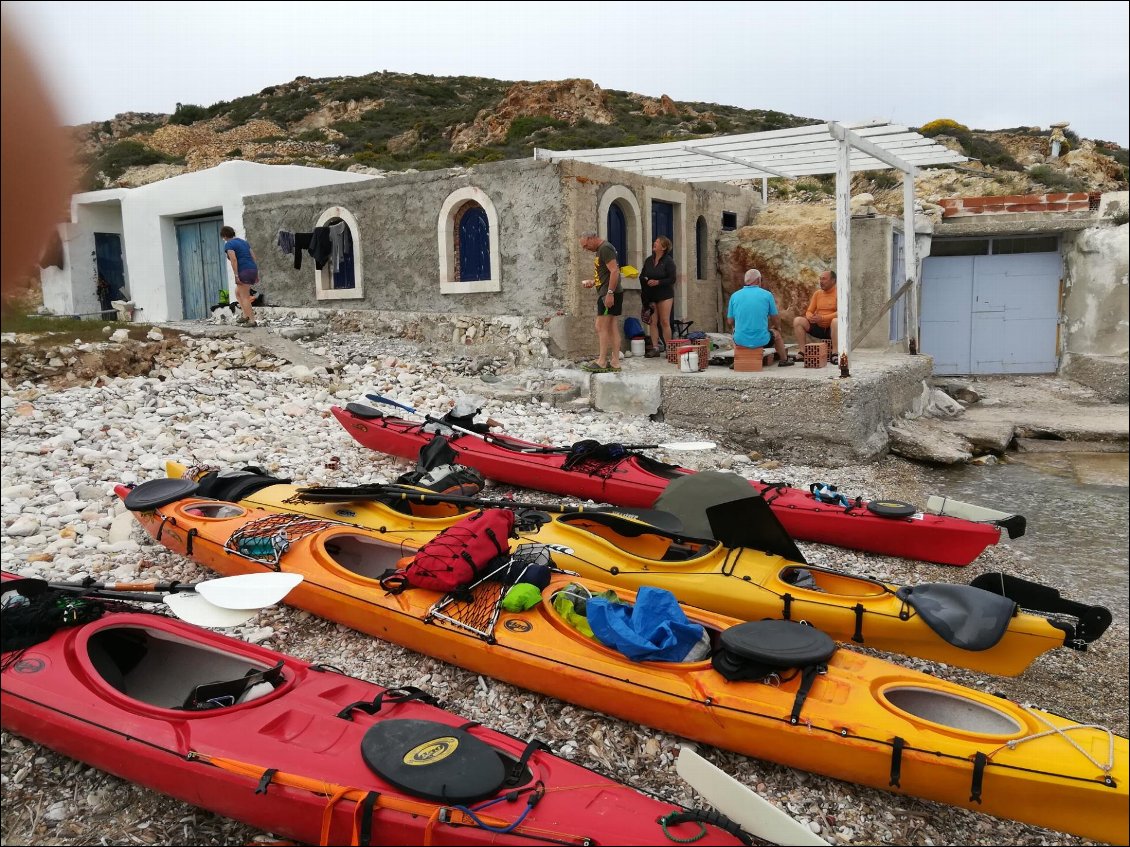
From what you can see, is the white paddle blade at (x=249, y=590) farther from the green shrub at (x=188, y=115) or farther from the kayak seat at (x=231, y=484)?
the green shrub at (x=188, y=115)

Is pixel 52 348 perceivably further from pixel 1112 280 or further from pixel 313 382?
pixel 1112 280

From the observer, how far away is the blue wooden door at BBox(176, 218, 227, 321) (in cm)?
1358

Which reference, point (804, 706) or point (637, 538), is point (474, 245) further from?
point (804, 706)

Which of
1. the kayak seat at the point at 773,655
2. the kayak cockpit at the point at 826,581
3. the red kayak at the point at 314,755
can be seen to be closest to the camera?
the red kayak at the point at 314,755

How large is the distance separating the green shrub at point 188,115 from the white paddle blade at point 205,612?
1559 inches

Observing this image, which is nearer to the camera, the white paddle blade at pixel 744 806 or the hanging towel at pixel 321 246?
the white paddle blade at pixel 744 806

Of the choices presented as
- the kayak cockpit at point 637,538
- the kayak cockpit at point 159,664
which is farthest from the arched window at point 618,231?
the kayak cockpit at point 159,664

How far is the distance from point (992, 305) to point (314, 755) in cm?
1383

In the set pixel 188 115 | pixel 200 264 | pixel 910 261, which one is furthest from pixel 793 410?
pixel 188 115

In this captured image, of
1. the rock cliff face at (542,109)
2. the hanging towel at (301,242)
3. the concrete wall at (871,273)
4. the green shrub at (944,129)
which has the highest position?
the rock cliff face at (542,109)

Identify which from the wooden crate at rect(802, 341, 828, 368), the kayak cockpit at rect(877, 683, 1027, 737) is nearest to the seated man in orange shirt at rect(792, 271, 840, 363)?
the wooden crate at rect(802, 341, 828, 368)

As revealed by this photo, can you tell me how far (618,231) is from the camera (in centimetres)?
1079

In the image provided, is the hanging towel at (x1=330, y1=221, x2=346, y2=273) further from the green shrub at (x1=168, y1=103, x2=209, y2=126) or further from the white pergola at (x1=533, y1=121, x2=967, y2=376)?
the green shrub at (x1=168, y1=103, x2=209, y2=126)

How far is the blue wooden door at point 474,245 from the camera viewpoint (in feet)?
34.1
